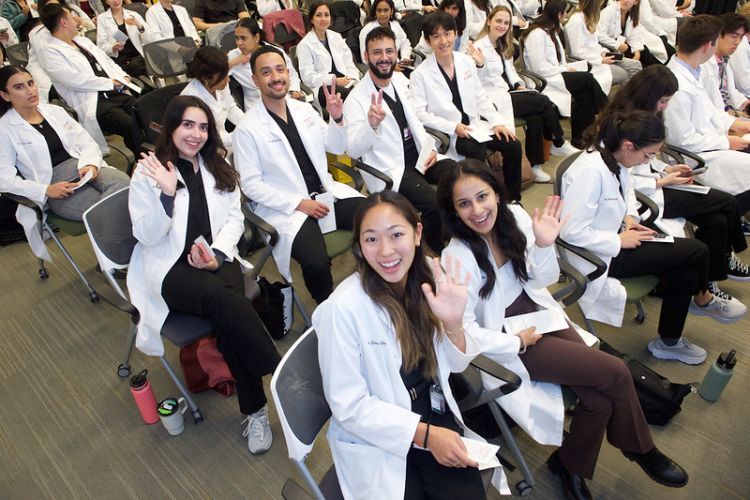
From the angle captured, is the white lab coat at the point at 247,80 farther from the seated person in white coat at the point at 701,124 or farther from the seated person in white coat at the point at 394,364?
the seated person in white coat at the point at 394,364

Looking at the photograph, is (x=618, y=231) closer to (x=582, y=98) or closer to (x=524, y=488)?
(x=524, y=488)

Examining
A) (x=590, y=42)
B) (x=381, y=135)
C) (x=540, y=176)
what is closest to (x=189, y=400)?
(x=381, y=135)

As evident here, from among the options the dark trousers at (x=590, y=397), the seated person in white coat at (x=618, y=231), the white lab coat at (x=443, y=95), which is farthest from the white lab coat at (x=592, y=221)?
the white lab coat at (x=443, y=95)

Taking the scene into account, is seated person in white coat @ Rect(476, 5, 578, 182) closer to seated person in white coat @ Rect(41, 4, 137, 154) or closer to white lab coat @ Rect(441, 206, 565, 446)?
white lab coat @ Rect(441, 206, 565, 446)

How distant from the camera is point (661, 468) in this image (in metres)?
1.87

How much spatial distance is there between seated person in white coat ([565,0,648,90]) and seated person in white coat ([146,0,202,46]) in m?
3.55

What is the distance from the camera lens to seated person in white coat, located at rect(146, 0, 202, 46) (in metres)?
5.07

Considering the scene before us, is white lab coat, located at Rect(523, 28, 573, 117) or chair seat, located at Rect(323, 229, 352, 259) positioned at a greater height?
white lab coat, located at Rect(523, 28, 573, 117)

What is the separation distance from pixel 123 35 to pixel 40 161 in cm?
245

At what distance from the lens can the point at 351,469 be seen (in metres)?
1.53

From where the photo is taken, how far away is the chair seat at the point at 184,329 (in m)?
2.17

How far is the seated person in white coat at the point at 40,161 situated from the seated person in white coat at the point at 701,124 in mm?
3350

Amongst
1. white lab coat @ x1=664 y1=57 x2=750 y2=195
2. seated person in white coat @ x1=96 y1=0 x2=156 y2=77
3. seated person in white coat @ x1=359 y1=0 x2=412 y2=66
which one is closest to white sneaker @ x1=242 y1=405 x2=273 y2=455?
white lab coat @ x1=664 y1=57 x2=750 y2=195

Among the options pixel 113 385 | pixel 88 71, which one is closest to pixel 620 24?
pixel 88 71
